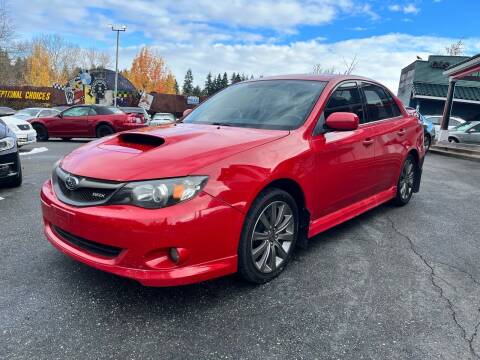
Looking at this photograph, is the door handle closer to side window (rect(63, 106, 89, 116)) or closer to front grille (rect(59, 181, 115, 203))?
front grille (rect(59, 181, 115, 203))

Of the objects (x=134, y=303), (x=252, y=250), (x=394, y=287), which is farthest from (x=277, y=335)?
(x=394, y=287)

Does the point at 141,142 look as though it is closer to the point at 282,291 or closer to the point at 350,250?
the point at 282,291

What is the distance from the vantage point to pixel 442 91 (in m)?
30.1

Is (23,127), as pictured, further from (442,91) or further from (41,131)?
(442,91)

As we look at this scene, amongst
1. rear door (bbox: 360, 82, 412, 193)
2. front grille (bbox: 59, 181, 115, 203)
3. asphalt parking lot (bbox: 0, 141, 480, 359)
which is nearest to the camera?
asphalt parking lot (bbox: 0, 141, 480, 359)

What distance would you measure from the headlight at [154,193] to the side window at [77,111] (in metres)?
13.8

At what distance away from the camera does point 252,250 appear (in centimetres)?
277

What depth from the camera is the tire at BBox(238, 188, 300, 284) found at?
8.82ft

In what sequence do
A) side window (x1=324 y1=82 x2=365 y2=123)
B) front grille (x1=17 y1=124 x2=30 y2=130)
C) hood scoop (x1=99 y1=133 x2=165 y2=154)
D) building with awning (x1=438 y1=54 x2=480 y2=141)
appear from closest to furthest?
1. hood scoop (x1=99 y1=133 x2=165 y2=154)
2. side window (x1=324 y1=82 x2=365 y2=123)
3. front grille (x1=17 y1=124 x2=30 y2=130)
4. building with awning (x1=438 y1=54 x2=480 y2=141)

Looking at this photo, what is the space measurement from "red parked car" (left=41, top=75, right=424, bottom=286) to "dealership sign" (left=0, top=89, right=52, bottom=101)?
39.3 m

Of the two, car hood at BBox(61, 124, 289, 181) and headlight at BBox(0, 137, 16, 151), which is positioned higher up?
car hood at BBox(61, 124, 289, 181)

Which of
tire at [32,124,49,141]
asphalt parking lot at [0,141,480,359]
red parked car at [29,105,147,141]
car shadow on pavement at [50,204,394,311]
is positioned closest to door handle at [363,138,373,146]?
asphalt parking lot at [0,141,480,359]

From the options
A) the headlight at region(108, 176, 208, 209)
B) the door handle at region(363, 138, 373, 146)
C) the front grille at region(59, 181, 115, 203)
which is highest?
the door handle at region(363, 138, 373, 146)

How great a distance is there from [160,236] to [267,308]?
Result: 90cm
